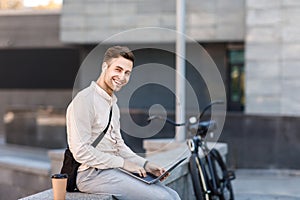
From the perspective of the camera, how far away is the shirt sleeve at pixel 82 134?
3320mm

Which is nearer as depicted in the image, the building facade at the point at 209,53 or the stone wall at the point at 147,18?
the building facade at the point at 209,53

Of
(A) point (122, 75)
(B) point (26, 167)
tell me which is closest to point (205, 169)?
(A) point (122, 75)

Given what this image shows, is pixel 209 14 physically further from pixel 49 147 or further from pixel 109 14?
pixel 49 147

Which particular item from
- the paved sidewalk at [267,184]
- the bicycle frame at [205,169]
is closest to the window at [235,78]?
the paved sidewalk at [267,184]

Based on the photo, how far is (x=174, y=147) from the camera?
7.89m

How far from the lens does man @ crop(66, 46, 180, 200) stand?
11.0 feet

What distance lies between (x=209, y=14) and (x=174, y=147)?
10570 millimetres

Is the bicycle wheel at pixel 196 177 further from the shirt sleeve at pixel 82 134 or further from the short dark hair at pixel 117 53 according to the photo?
the short dark hair at pixel 117 53

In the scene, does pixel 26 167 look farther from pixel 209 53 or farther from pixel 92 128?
pixel 209 53

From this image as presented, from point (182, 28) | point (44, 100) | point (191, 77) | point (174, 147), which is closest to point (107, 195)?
point (174, 147)

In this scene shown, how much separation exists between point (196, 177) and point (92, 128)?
223 centimetres

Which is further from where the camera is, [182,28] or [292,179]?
[292,179]

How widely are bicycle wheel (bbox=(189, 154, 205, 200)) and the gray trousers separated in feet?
6.03

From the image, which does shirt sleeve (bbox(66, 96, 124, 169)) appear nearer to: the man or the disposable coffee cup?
the man
